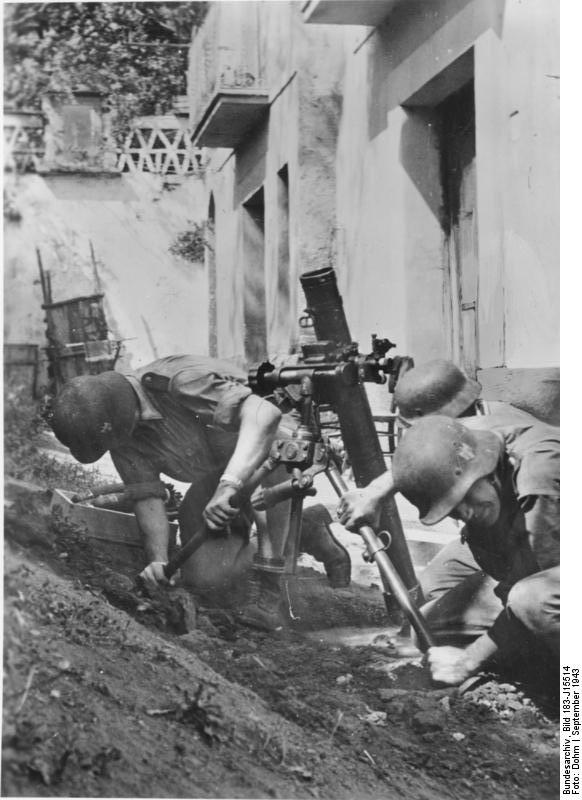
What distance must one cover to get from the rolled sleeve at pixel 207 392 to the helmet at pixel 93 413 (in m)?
0.21

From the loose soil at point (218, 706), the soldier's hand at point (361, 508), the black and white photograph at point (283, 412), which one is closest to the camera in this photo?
the loose soil at point (218, 706)

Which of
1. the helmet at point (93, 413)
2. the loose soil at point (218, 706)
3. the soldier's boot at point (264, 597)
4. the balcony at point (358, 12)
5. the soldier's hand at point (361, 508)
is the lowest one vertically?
the loose soil at point (218, 706)

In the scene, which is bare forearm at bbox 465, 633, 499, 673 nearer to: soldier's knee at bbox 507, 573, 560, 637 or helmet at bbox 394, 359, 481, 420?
soldier's knee at bbox 507, 573, 560, 637

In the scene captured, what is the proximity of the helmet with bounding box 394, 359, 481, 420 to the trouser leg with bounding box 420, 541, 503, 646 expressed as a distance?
0.59m

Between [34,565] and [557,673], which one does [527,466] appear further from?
[34,565]

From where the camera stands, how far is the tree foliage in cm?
413

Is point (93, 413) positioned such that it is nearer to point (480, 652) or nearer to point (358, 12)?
point (480, 652)

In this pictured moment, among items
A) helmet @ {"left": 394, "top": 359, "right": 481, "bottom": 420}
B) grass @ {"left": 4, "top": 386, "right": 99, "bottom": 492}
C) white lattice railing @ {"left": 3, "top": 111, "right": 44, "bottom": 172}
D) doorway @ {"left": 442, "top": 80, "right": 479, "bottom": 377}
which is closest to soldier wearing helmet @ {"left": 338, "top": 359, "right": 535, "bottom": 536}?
helmet @ {"left": 394, "top": 359, "right": 481, "bottom": 420}

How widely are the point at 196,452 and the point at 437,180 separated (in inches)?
66.3

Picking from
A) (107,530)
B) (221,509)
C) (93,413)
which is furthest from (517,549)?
(93,413)

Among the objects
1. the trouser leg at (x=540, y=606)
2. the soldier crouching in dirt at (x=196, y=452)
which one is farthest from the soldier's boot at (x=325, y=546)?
the trouser leg at (x=540, y=606)

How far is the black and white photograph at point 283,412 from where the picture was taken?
3.75 meters

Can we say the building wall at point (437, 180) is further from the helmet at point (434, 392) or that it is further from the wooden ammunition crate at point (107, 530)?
the wooden ammunition crate at point (107, 530)

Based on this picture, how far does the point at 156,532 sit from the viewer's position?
410 centimetres
